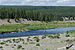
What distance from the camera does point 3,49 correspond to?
127 ft

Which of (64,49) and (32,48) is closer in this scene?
(64,49)

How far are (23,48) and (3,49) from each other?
4.04 meters

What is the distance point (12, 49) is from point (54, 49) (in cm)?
852

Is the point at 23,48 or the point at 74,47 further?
the point at 23,48

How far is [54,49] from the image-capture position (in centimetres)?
3734

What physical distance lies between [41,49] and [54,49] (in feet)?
8.43

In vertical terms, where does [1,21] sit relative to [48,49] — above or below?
below

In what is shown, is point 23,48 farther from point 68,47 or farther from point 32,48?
point 68,47

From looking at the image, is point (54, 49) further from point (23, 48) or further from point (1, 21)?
point (1, 21)

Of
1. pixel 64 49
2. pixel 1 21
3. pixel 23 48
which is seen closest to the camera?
pixel 64 49

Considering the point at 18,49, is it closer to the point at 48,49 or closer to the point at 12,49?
the point at 12,49

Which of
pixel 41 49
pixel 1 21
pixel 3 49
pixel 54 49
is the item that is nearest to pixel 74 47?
pixel 54 49

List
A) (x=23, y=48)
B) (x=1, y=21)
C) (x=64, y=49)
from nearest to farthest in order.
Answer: (x=64, y=49) < (x=23, y=48) < (x=1, y=21)

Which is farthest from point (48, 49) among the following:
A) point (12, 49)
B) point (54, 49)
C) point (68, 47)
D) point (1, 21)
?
point (1, 21)
